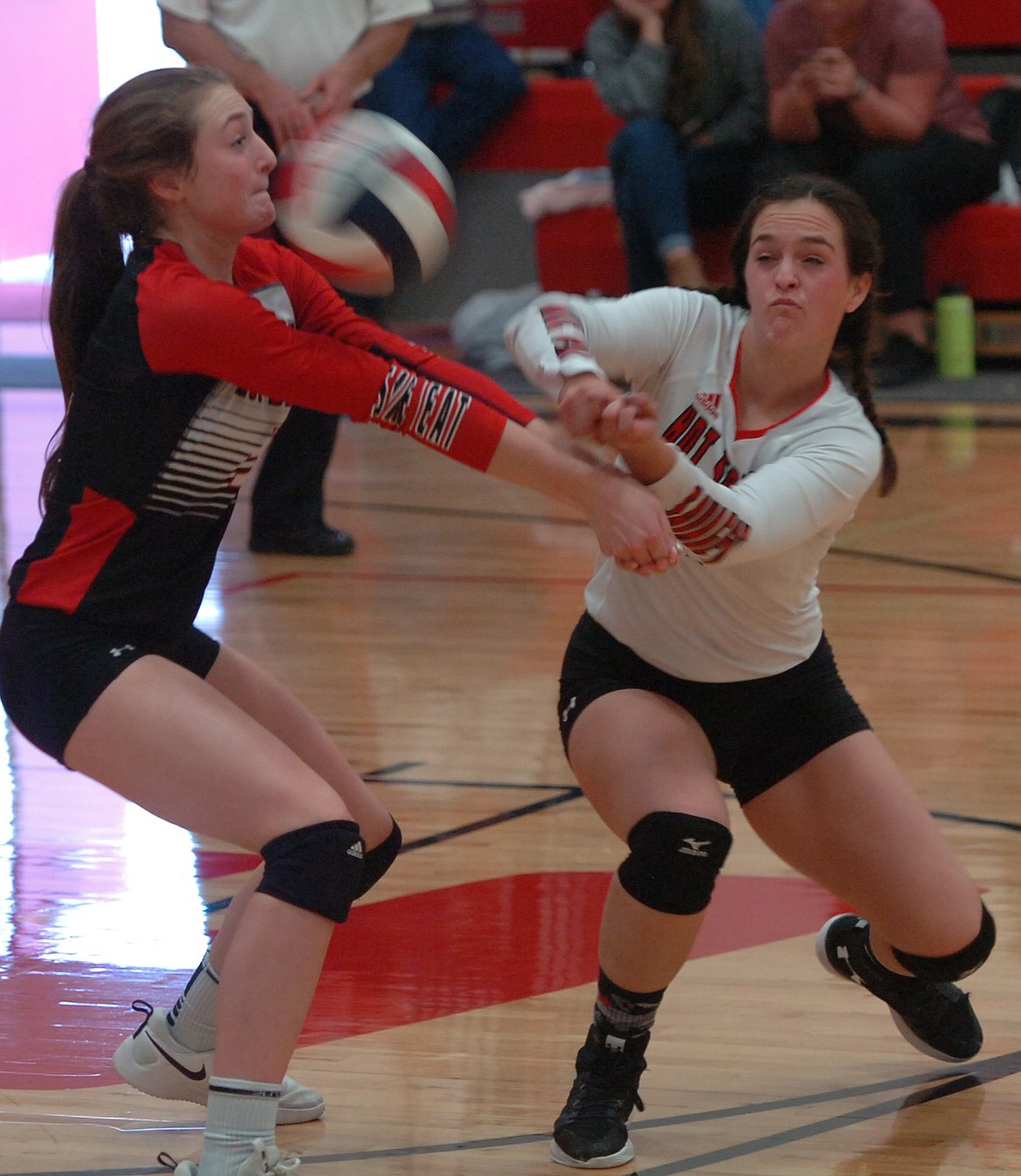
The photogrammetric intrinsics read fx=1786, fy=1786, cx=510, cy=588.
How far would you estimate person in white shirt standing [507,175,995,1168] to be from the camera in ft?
7.93

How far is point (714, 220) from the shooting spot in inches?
328

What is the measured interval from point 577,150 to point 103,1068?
23.8 ft

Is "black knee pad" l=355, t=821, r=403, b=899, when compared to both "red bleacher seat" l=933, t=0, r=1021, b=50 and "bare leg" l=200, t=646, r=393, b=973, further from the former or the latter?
"red bleacher seat" l=933, t=0, r=1021, b=50

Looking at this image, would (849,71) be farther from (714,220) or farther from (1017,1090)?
(1017,1090)

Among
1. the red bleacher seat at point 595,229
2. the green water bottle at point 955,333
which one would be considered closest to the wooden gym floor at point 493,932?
the green water bottle at point 955,333

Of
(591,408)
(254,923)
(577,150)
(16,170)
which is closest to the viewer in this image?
(254,923)

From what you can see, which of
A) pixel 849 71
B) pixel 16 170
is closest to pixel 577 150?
pixel 849 71

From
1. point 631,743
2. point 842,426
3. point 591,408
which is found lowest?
point 631,743

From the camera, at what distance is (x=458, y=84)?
8.72m

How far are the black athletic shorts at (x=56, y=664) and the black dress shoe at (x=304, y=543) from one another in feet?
11.0

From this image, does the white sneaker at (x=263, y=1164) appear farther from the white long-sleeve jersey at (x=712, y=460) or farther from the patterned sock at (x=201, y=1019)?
the white long-sleeve jersey at (x=712, y=460)

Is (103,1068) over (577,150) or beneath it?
over

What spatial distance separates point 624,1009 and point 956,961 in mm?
521

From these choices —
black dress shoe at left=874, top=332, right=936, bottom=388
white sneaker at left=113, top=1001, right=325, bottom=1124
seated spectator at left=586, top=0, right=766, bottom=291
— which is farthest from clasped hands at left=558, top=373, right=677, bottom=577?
black dress shoe at left=874, top=332, right=936, bottom=388
